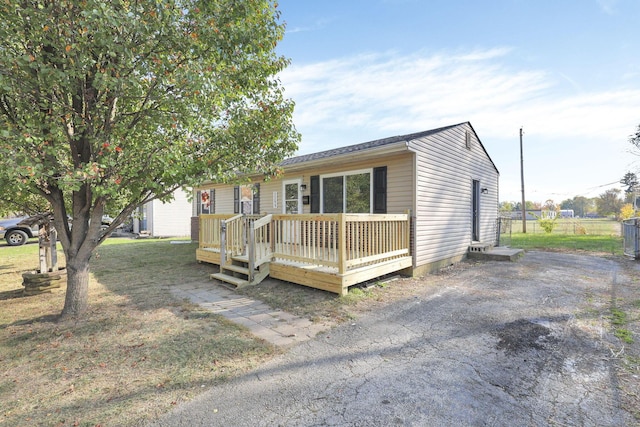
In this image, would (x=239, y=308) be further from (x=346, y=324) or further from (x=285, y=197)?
(x=285, y=197)

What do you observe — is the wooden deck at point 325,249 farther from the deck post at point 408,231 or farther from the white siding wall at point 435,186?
the white siding wall at point 435,186

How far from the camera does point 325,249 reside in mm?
6102

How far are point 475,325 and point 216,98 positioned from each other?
450cm

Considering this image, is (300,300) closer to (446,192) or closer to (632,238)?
(446,192)

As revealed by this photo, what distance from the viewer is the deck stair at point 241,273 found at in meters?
5.77

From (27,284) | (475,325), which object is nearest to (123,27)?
(27,284)

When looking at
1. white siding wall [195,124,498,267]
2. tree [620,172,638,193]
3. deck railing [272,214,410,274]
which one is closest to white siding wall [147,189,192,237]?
white siding wall [195,124,498,267]

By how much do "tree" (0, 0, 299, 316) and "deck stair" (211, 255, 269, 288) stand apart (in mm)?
2204

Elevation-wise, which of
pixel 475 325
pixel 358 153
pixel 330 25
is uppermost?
pixel 330 25

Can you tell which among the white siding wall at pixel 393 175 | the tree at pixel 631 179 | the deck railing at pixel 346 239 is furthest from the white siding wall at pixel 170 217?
the tree at pixel 631 179

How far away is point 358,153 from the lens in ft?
21.7

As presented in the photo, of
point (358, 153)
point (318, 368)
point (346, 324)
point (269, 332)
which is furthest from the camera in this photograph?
point (358, 153)

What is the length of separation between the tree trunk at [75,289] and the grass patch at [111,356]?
0.17 metres

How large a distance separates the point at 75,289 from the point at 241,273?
277 cm
